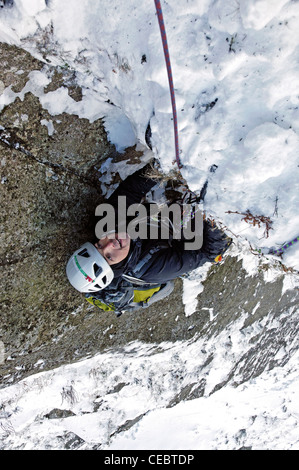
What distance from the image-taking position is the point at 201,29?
2213mm

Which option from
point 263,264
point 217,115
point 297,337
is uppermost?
point 217,115

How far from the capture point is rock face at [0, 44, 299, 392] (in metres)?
3.14

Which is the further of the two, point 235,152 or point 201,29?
point 235,152

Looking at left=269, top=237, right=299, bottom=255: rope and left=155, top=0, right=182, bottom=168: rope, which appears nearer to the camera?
left=155, top=0, right=182, bottom=168: rope

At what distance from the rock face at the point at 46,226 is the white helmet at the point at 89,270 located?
0.36 meters

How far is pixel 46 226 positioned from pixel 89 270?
0.73 meters

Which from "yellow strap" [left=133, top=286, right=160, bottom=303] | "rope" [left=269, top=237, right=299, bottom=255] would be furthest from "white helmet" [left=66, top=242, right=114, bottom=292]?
"rope" [left=269, top=237, right=299, bottom=255]

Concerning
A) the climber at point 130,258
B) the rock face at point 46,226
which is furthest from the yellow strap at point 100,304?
the rock face at point 46,226

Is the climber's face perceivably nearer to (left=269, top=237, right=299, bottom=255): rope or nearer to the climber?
the climber

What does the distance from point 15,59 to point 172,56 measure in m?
1.57

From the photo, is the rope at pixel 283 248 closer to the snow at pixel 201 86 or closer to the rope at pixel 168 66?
the snow at pixel 201 86

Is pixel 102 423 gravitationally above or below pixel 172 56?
below
